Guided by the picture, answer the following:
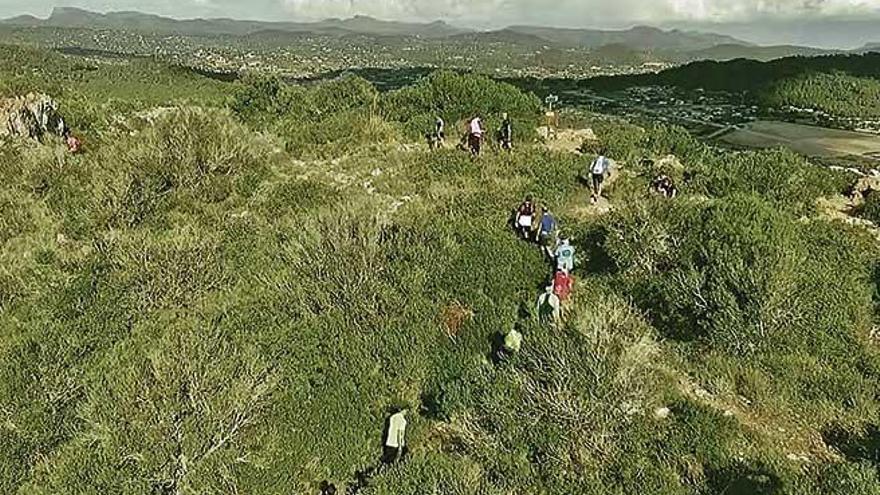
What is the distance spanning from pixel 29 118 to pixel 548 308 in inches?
898

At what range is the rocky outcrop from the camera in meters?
26.1

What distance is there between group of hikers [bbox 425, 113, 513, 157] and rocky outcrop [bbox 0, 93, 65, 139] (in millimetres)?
13934

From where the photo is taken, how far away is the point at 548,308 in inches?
562

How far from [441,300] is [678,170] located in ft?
42.6

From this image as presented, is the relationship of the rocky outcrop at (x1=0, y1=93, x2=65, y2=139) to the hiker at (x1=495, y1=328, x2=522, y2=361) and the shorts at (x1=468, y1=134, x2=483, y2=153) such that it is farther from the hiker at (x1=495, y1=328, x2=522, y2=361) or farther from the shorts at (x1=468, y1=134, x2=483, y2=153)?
the hiker at (x1=495, y1=328, x2=522, y2=361)

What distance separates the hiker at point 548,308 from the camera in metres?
13.8

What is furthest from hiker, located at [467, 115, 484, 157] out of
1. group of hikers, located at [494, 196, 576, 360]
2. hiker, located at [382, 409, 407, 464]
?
hiker, located at [382, 409, 407, 464]

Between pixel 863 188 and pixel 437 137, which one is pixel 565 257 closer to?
pixel 437 137

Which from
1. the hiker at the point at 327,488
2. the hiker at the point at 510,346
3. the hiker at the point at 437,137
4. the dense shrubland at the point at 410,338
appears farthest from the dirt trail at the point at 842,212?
the hiker at the point at 327,488

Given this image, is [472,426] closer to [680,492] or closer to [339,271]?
[680,492]

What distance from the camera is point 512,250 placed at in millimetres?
17438

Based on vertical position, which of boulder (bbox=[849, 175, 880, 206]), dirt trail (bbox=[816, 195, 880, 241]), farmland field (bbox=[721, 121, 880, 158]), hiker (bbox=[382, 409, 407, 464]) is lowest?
hiker (bbox=[382, 409, 407, 464])

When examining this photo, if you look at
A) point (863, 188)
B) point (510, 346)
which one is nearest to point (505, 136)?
point (863, 188)

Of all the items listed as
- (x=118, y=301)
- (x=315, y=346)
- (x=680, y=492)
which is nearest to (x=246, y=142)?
(x=118, y=301)
